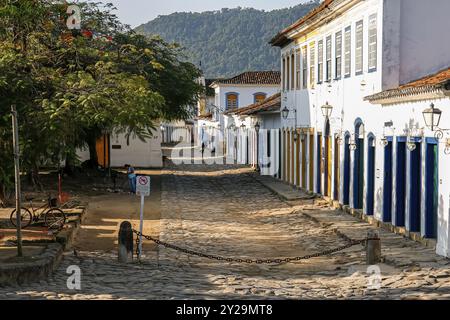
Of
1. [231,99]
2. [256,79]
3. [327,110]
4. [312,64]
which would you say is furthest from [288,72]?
[231,99]

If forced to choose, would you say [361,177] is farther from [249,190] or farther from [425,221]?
[249,190]

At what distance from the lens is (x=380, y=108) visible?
19109mm

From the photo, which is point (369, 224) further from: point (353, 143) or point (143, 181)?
point (143, 181)

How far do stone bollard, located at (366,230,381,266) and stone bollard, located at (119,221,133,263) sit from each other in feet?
14.0

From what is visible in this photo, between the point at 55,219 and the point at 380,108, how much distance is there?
26.2ft

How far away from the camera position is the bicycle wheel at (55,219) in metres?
17.5

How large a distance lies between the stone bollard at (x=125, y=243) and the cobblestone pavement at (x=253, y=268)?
21 cm

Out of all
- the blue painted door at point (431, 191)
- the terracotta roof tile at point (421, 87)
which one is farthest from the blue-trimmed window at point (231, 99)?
the blue painted door at point (431, 191)

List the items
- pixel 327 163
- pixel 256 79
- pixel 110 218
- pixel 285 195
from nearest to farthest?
pixel 110 218
pixel 327 163
pixel 285 195
pixel 256 79

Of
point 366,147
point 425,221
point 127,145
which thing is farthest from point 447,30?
point 127,145

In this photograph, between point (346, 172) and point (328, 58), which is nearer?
point (346, 172)

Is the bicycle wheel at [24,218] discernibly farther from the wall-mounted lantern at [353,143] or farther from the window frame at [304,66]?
the window frame at [304,66]

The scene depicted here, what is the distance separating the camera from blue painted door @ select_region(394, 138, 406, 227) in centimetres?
1766

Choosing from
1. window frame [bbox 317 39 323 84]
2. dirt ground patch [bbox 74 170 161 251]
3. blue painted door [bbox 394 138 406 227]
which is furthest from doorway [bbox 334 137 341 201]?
blue painted door [bbox 394 138 406 227]
